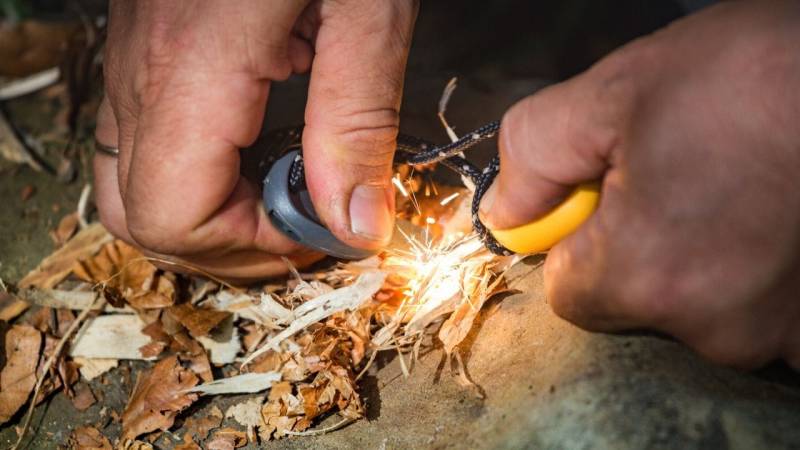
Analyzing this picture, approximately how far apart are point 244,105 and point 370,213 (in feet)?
1.46

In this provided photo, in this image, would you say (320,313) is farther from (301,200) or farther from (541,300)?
(541,300)

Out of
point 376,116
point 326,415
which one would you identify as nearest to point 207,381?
point 326,415

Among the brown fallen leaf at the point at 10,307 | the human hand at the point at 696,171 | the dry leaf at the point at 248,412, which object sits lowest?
the brown fallen leaf at the point at 10,307

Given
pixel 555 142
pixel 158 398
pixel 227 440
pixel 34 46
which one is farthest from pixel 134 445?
pixel 34 46

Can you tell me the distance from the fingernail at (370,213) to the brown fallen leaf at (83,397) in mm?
1062

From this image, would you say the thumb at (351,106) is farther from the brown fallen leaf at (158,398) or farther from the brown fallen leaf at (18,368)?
the brown fallen leaf at (18,368)

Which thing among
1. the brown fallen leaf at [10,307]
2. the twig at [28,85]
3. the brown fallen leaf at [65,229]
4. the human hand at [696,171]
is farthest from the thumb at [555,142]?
the twig at [28,85]

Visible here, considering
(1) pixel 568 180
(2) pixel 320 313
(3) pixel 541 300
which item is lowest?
(2) pixel 320 313

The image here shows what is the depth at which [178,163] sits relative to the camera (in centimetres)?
179

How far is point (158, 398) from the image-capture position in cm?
202

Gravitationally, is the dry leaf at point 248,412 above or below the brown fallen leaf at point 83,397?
above

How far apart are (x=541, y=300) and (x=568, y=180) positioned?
43 centimetres

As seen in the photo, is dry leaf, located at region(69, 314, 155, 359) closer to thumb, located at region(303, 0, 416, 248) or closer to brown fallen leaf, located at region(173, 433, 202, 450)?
brown fallen leaf, located at region(173, 433, 202, 450)

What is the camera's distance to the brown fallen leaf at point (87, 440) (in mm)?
1991
